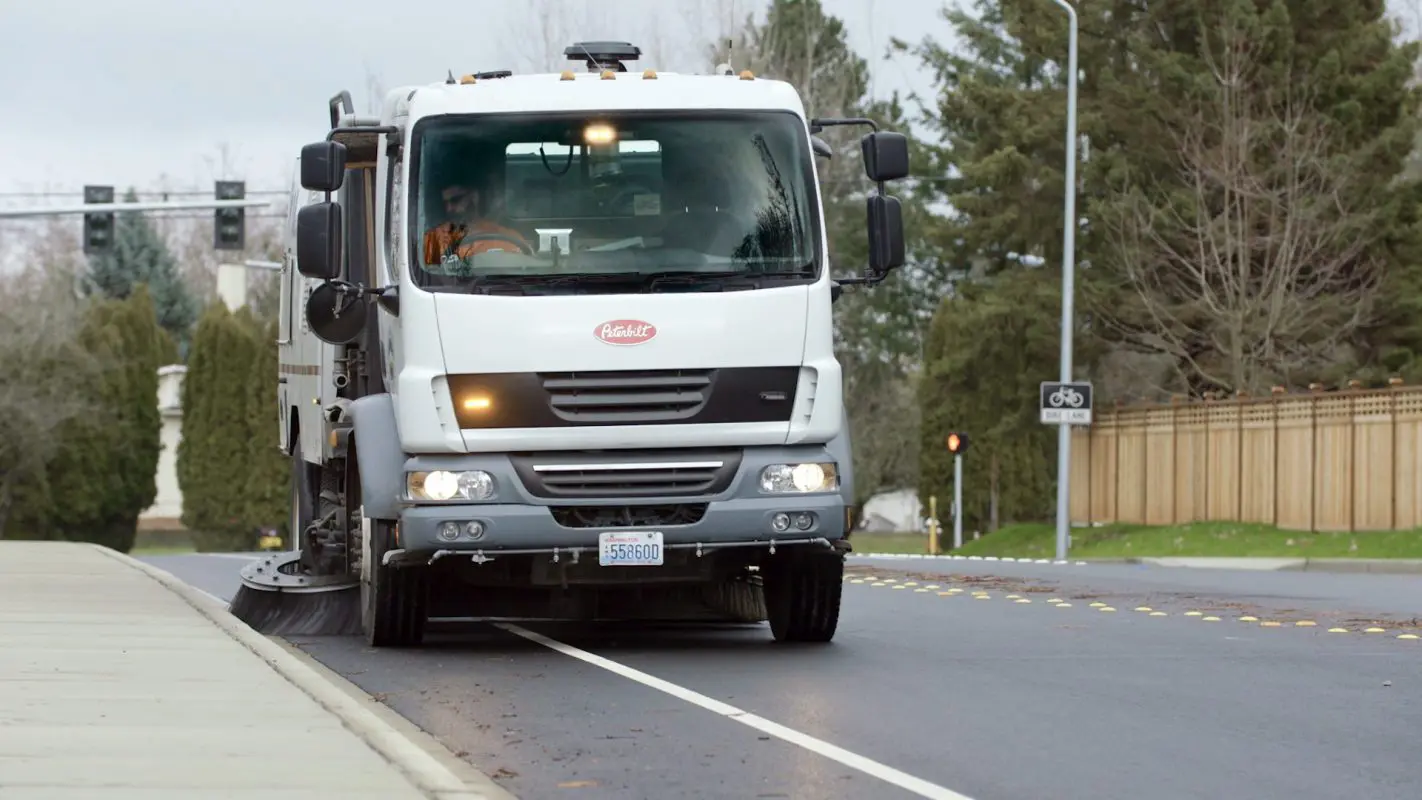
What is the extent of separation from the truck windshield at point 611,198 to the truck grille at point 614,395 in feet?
1.79

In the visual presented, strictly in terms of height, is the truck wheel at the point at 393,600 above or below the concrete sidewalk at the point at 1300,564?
above

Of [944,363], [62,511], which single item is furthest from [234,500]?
[944,363]

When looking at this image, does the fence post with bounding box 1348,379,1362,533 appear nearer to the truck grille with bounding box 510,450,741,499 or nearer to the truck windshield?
the truck windshield

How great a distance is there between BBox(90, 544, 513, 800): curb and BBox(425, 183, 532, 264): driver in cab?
7.70ft

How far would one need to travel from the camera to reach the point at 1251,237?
45.1 metres

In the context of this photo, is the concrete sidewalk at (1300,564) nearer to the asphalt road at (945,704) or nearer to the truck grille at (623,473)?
the asphalt road at (945,704)

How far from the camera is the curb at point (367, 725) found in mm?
8086

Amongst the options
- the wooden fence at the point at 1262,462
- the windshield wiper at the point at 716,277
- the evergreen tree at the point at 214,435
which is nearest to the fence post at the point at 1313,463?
the wooden fence at the point at 1262,462

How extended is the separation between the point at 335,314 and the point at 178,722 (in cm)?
668

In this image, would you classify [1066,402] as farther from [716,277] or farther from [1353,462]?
[716,277]

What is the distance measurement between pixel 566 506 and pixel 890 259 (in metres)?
2.33

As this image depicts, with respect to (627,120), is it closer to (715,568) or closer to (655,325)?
(655,325)

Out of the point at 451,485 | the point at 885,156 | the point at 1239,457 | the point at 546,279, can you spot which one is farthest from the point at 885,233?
the point at 1239,457

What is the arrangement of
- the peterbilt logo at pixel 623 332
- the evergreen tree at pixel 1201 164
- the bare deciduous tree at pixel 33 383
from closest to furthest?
the peterbilt logo at pixel 623 332
the evergreen tree at pixel 1201 164
the bare deciduous tree at pixel 33 383
